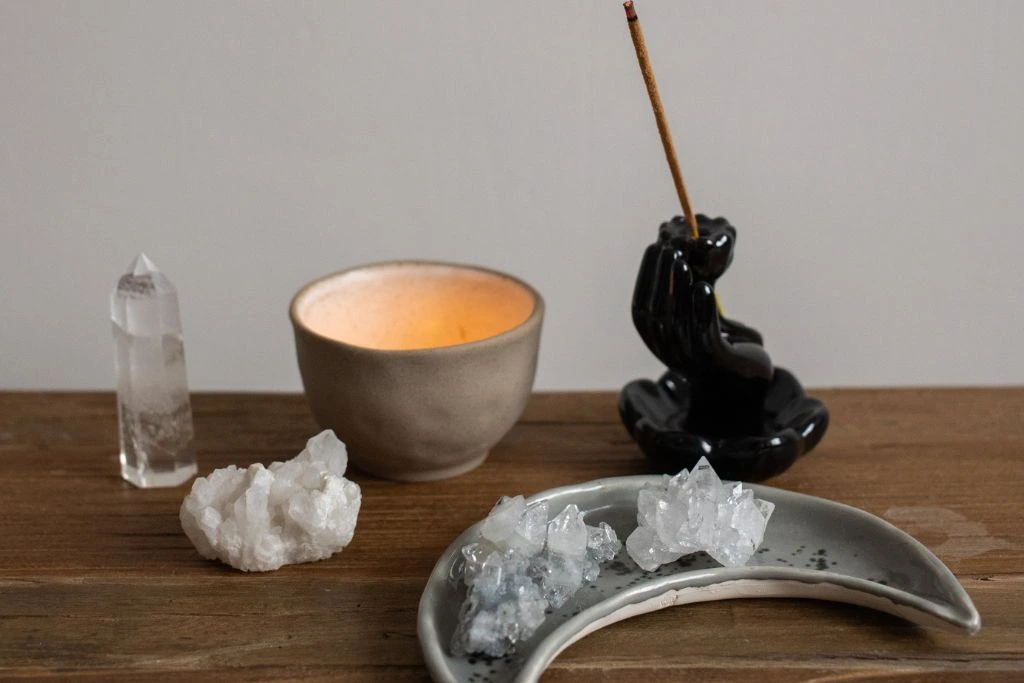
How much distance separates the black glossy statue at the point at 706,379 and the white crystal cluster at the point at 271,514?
0.26 m

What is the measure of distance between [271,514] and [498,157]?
832mm

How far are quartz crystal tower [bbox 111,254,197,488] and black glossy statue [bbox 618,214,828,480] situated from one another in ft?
1.18

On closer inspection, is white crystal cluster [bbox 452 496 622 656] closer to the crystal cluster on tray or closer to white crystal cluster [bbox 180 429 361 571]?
the crystal cluster on tray

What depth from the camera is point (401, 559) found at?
2.86 feet

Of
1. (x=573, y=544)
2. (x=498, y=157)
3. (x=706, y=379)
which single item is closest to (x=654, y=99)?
(x=706, y=379)

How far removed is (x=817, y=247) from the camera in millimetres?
1714

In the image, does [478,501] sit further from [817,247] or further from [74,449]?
[817,247]

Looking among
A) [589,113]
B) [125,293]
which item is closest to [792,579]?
[125,293]

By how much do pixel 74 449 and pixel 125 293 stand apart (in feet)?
0.62

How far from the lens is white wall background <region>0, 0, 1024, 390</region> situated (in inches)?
60.9

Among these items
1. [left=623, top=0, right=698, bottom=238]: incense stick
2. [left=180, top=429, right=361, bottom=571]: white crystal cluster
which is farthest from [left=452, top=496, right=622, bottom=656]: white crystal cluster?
[left=623, top=0, right=698, bottom=238]: incense stick

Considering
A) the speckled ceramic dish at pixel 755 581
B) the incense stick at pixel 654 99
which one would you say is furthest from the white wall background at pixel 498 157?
the speckled ceramic dish at pixel 755 581

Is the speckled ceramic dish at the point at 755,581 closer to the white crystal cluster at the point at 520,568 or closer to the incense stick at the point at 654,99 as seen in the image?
the white crystal cluster at the point at 520,568

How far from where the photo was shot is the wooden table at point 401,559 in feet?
2.46
